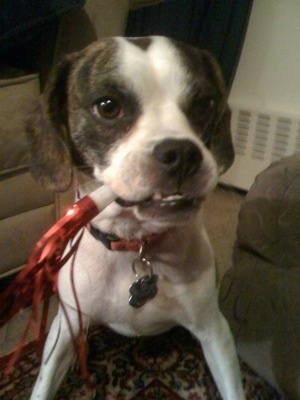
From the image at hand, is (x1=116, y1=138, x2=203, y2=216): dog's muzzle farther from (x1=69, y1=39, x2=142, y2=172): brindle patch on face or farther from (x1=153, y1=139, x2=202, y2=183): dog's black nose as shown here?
(x1=69, y1=39, x2=142, y2=172): brindle patch on face

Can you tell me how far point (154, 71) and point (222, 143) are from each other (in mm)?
291

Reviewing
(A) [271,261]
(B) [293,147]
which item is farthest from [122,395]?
(B) [293,147]

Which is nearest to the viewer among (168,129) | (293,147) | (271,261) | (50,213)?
(168,129)

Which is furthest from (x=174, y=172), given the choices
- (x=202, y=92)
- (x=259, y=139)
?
(x=259, y=139)

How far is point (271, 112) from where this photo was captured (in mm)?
2121

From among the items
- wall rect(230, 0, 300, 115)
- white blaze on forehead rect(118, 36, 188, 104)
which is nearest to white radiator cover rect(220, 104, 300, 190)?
wall rect(230, 0, 300, 115)

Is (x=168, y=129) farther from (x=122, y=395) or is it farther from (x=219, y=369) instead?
(x=122, y=395)

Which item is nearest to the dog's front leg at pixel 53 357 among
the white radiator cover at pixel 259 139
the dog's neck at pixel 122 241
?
the dog's neck at pixel 122 241

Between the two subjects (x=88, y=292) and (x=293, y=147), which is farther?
(x=293, y=147)

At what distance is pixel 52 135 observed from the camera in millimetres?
881

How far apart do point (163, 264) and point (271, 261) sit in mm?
494

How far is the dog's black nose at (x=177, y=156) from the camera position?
69cm

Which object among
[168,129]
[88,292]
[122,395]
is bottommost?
[122,395]

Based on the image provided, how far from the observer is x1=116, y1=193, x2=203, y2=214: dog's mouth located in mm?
742
